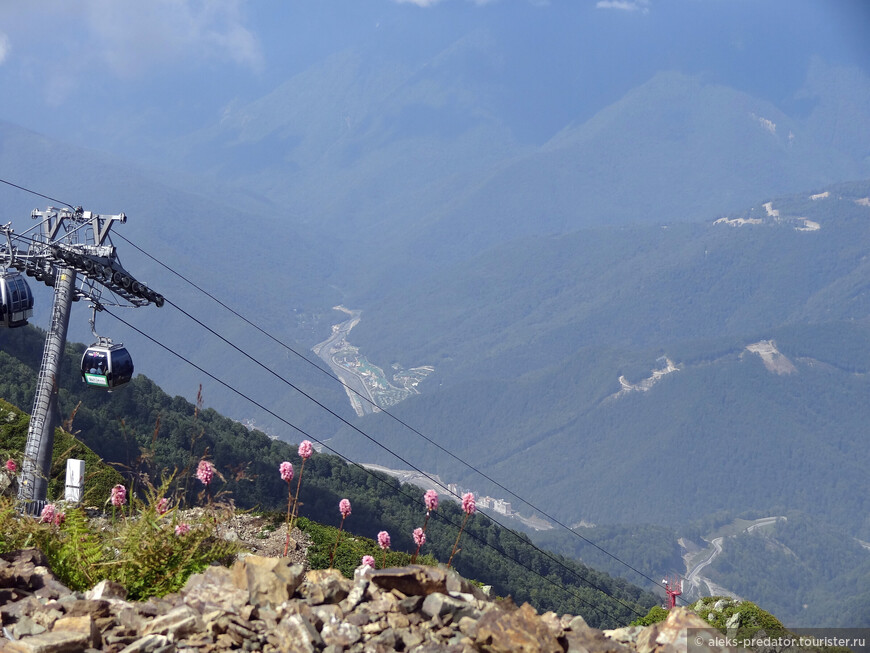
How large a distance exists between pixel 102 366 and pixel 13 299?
254 cm

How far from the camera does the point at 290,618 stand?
7641 mm

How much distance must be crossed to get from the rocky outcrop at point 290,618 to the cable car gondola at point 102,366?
12049 millimetres

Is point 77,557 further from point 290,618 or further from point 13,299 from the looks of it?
point 13,299

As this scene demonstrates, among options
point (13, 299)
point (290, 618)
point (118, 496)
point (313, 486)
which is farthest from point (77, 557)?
point (313, 486)

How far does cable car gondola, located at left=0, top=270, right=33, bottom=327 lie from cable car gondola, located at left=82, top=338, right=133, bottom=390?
1.90 meters

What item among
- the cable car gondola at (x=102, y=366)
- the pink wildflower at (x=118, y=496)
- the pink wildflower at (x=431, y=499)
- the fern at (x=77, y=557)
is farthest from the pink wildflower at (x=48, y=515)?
the cable car gondola at (x=102, y=366)

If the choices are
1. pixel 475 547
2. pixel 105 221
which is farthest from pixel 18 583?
pixel 475 547

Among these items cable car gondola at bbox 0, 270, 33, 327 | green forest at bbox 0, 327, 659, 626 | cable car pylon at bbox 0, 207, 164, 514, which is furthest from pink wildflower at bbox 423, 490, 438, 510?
green forest at bbox 0, 327, 659, 626

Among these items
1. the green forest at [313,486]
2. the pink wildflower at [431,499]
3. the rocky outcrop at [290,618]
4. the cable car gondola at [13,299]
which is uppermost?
the green forest at [313,486]

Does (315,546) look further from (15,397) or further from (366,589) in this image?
(15,397)

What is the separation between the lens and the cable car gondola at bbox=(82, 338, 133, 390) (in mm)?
20312

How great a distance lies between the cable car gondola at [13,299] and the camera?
2031 cm

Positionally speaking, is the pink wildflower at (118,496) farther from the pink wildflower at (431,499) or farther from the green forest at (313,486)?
the green forest at (313,486)

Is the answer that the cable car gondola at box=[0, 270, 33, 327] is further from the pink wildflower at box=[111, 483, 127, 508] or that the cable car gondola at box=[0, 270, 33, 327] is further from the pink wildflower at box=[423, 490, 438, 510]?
the pink wildflower at box=[423, 490, 438, 510]
